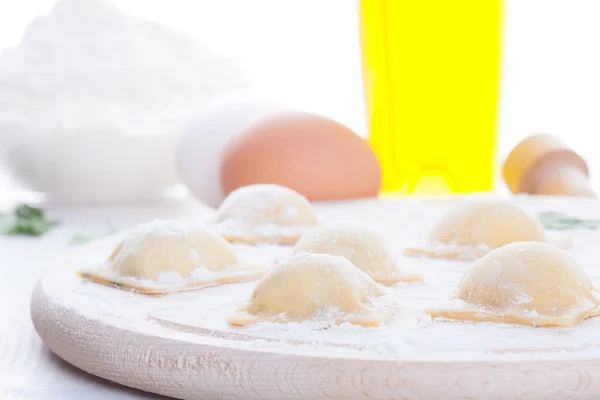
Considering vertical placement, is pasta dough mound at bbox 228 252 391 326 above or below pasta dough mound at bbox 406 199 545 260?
above

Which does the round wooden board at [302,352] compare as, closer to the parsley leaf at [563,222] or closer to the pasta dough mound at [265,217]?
the pasta dough mound at [265,217]

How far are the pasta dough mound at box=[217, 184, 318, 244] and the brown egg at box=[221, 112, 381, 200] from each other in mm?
648

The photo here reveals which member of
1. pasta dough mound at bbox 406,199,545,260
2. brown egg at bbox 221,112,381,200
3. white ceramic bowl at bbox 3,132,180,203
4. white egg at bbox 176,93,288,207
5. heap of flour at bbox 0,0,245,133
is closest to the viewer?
pasta dough mound at bbox 406,199,545,260

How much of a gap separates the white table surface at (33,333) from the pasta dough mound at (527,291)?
1.44 ft

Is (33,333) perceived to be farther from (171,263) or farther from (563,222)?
(563,222)

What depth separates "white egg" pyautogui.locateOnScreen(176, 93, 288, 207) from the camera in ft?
8.87

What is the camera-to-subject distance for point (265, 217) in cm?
181

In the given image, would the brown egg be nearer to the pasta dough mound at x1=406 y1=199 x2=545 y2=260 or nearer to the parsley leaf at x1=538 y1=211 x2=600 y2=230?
the parsley leaf at x1=538 y1=211 x2=600 y2=230

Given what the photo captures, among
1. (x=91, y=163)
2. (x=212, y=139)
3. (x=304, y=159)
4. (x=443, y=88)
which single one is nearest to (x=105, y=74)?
(x=91, y=163)

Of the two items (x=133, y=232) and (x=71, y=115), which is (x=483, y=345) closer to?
(x=133, y=232)

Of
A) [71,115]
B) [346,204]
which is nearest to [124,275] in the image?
[346,204]

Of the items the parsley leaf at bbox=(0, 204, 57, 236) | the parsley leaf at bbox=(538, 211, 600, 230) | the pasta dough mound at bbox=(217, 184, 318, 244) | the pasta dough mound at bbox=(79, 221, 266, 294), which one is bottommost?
the parsley leaf at bbox=(0, 204, 57, 236)

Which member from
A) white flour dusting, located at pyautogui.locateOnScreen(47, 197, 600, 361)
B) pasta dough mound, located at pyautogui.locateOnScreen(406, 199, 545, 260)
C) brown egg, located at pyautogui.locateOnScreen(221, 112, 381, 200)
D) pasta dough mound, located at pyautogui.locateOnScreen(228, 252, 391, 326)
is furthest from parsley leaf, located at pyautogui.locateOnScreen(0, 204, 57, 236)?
pasta dough mound, located at pyautogui.locateOnScreen(228, 252, 391, 326)

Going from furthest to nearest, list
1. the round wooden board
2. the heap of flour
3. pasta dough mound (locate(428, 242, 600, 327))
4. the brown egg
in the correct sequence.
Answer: the heap of flour → the brown egg → pasta dough mound (locate(428, 242, 600, 327)) → the round wooden board
